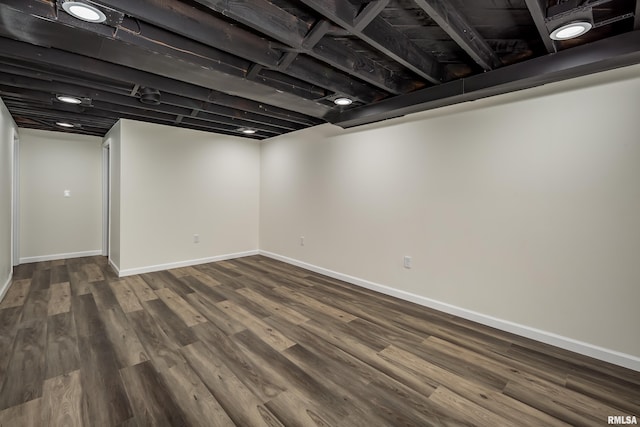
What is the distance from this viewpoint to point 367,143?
Answer: 3791mm

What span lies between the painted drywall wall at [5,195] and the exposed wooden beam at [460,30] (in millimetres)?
4561

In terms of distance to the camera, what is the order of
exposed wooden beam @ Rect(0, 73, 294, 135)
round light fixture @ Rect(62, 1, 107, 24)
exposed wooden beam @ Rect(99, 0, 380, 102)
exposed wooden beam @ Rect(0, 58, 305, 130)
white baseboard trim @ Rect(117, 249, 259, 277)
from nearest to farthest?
round light fixture @ Rect(62, 1, 107, 24), exposed wooden beam @ Rect(99, 0, 380, 102), exposed wooden beam @ Rect(0, 58, 305, 130), exposed wooden beam @ Rect(0, 73, 294, 135), white baseboard trim @ Rect(117, 249, 259, 277)

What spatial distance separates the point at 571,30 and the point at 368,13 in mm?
1320

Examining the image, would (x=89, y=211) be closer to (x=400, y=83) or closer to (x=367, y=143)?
(x=367, y=143)

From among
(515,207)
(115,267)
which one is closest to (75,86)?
(115,267)

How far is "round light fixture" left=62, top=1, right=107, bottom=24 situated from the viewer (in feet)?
5.07

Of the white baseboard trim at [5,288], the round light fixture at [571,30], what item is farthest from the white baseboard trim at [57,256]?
the round light fixture at [571,30]

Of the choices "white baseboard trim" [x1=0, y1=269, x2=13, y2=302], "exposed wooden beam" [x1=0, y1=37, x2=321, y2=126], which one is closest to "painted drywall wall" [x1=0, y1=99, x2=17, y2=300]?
"white baseboard trim" [x1=0, y1=269, x2=13, y2=302]

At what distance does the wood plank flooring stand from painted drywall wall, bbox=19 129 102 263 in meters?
2.30

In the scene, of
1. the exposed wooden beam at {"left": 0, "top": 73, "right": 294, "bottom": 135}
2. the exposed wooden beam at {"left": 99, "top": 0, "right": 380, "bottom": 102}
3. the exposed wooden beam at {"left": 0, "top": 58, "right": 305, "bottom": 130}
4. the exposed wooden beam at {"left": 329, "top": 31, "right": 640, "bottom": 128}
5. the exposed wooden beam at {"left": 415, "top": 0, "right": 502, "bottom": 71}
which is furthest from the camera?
the exposed wooden beam at {"left": 0, "top": 73, "right": 294, "bottom": 135}

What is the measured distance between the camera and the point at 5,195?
3.44m

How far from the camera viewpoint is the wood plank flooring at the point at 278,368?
64.4 inches

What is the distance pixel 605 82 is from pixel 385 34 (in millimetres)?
1767

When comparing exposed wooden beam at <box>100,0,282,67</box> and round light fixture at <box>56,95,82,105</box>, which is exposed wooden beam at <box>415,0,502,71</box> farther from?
round light fixture at <box>56,95,82,105</box>
